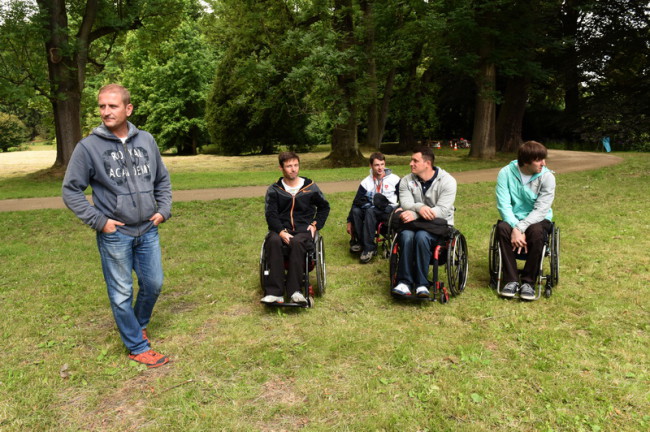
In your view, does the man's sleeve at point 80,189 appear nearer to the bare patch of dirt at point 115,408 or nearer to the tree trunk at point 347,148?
the bare patch of dirt at point 115,408

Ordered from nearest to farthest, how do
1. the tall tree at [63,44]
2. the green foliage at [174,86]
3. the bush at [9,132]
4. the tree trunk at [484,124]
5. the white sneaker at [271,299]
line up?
1. the white sneaker at [271,299]
2. the tall tree at [63,44]
3. the tree trunk at [484,124]
4. the green foliage at [174,86]
5. the bush at [9,132]

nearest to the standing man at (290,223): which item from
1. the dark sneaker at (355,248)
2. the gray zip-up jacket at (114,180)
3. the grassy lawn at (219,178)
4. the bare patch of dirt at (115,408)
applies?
the gray zip-up jacket at (114,180)

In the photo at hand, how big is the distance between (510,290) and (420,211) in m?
1.20

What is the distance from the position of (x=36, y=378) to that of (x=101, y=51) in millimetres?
21509

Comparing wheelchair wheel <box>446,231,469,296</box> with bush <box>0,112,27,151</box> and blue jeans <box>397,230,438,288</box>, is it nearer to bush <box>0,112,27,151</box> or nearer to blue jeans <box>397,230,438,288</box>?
blue jeans <box>397,230,438,288</box>

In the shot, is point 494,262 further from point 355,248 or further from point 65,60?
point 65,60

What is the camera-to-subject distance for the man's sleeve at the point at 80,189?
133 inches

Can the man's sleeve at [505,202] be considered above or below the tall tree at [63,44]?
below

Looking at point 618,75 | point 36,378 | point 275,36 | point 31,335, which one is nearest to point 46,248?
point 31,335

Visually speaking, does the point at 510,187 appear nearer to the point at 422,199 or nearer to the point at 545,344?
the point at 422,199

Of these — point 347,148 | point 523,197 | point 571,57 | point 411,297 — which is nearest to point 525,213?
point 523,197

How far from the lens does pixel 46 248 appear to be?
7.50 metres

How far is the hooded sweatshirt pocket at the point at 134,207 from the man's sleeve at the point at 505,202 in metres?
3.44

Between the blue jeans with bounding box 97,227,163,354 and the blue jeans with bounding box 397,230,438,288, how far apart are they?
7.38 ft
